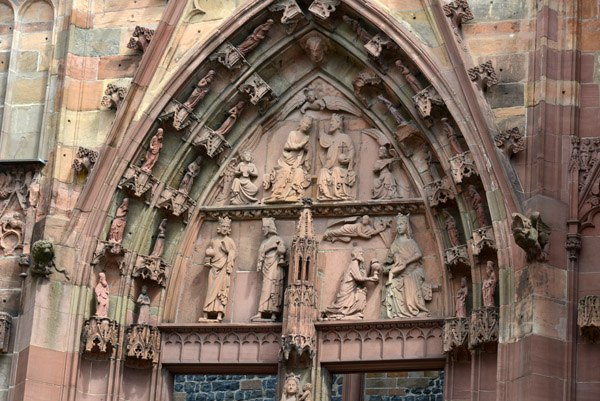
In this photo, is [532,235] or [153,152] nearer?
[532,235]

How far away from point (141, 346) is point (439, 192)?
4110 millimetres

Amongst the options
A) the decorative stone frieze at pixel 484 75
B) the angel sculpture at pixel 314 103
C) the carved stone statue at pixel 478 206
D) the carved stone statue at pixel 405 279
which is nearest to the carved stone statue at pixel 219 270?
the angel sculpture at pixel 314 103

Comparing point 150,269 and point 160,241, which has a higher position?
point 160,241

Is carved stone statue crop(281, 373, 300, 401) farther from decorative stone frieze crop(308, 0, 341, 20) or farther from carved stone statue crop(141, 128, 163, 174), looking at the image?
decorative stone frieze crop(308, 0, 341, 20)

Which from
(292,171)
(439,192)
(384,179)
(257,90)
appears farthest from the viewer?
(257,90)

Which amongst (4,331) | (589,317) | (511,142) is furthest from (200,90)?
(589,317)

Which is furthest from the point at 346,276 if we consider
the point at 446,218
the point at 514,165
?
the point at 514,165

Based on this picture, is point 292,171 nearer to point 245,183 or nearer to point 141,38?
point 245,183

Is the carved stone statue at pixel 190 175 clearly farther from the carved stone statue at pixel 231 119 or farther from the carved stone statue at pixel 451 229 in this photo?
the carved stone statue at pixel 451 229

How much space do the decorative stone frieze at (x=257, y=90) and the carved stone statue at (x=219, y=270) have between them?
1582mm

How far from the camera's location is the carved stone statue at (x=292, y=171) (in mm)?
20703

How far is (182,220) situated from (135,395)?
2338mm

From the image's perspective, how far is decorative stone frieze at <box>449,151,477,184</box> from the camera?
19062mm

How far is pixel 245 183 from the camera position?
20.9 m
